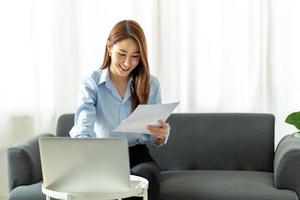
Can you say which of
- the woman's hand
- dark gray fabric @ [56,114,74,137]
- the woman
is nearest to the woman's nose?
the woman

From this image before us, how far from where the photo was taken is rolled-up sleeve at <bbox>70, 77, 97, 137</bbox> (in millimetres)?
2264

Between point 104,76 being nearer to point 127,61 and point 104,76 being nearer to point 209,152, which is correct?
point 127,61

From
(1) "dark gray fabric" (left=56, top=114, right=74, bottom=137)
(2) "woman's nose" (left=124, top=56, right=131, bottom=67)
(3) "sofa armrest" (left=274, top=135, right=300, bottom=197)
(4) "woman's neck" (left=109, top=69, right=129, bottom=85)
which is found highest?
(2) "woman's nose" (left=124, top=56, right=131, bottom=67)

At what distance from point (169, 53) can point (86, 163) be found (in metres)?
1.47

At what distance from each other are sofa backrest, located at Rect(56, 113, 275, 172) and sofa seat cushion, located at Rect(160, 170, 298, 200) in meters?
0.17

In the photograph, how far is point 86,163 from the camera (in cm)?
178

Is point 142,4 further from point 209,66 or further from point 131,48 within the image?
point 131,48

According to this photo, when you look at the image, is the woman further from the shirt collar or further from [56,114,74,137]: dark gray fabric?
[56,114,74,137]: dark gray fabric

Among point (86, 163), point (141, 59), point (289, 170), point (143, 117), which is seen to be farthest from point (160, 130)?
point (289, 170)

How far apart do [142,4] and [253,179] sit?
1258 millimetres

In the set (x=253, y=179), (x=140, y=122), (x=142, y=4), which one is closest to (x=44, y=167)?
(x=140, y=122)

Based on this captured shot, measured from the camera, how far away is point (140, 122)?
6.66ft

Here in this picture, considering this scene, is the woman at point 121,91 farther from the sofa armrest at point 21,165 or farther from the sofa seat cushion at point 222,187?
the sofa armrest at point 21,165

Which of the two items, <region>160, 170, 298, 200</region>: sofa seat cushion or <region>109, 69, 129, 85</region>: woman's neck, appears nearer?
<region>160, 170, 298, 200</region>: sofa seat cushion
